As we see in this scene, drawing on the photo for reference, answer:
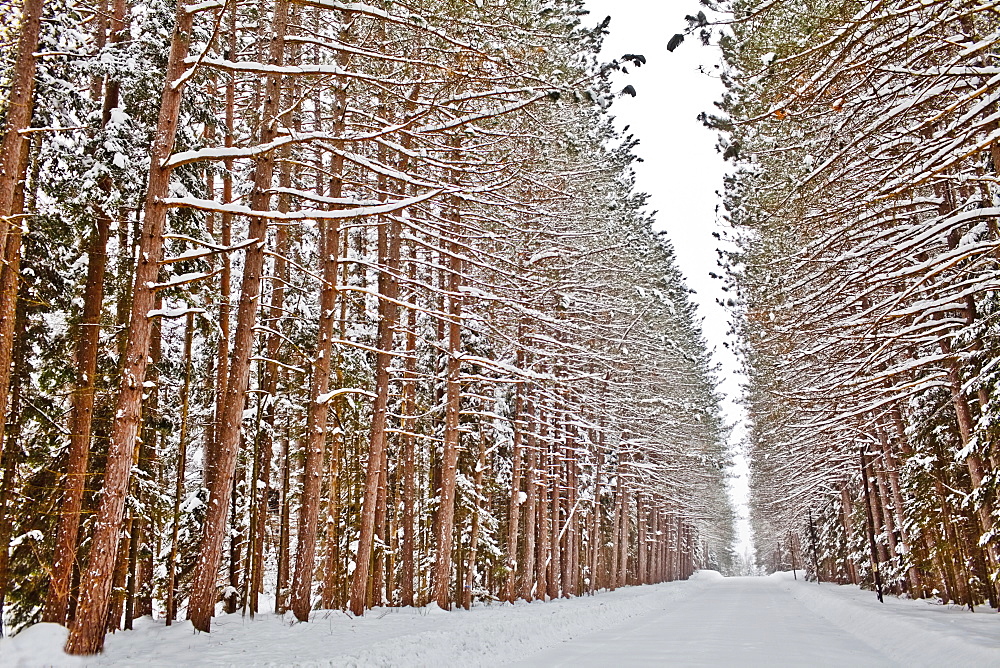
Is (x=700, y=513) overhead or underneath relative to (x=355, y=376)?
underneath

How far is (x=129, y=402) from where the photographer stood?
7348 mm

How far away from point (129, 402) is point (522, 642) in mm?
8821

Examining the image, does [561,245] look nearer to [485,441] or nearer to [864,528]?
[485,441]

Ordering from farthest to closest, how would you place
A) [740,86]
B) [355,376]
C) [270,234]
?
[355,376]
[740,86]
[270,234]

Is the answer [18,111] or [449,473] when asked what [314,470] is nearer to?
[449,473]

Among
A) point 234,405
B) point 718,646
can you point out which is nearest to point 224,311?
point 234,405

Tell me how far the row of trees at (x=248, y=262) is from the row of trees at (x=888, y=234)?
326cm

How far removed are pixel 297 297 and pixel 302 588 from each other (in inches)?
321

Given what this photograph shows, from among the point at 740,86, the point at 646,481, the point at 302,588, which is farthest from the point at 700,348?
the point at 302,588

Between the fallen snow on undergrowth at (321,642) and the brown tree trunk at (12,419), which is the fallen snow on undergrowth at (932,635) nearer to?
the fallen snow on undergrowth at (321,642)

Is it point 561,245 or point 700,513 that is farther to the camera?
point 700,513

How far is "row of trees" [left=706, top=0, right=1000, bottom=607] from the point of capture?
8484 millimetres

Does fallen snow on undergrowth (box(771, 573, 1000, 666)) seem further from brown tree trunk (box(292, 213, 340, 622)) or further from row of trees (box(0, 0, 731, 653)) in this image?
brown tree trunk (box(292, 213, 340, 622))

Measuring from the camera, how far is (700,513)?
60.9m
